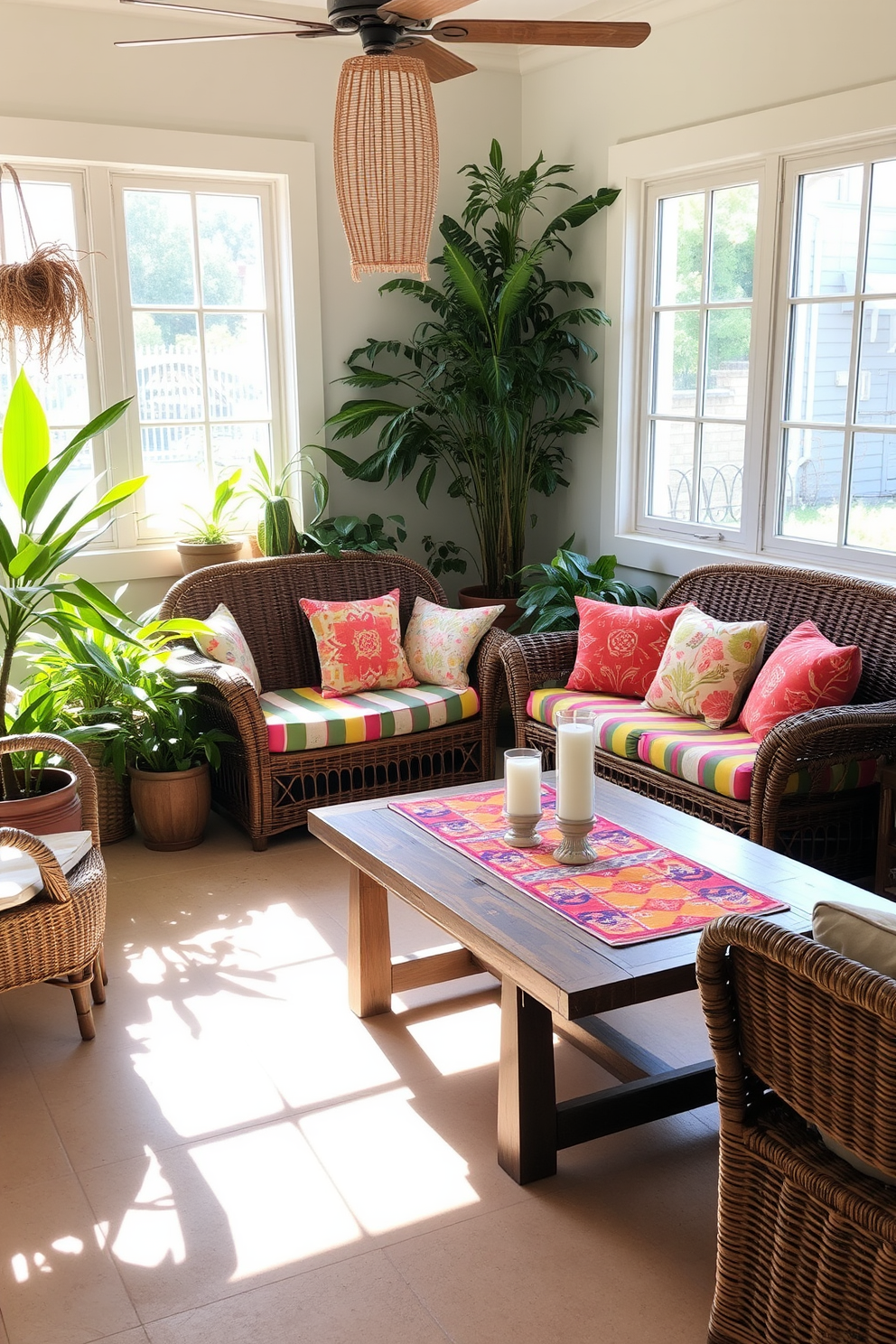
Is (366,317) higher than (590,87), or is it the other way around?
(590,87)

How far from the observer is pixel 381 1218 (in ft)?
7.25

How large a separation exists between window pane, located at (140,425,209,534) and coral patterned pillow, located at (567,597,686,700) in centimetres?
169

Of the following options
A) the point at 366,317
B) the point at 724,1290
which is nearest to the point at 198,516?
the point at 366,317

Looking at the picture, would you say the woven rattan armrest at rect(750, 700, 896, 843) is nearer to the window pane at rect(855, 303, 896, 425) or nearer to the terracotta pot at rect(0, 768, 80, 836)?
the window pane at rect(855, 303, 896, 425)

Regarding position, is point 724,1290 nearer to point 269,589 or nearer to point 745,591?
point 745,591

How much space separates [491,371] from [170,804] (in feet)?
6.53

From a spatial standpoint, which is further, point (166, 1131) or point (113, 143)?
point (113, 143)

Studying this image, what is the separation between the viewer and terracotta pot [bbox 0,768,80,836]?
123 inches

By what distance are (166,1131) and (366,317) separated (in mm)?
3498

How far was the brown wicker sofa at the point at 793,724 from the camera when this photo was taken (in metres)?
3.29

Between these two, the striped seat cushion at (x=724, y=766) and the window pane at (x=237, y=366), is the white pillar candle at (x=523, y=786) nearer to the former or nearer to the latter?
the striped seat cushion at (x=724, y=766)

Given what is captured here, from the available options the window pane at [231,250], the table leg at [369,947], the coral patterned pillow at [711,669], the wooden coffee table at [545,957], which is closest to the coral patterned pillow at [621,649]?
the coral patterned pillow at [711,669]

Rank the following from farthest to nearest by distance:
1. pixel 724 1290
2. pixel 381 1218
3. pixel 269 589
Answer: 1. pixel 269 589
2. pixel 381 1218
3. pixel 724 1290

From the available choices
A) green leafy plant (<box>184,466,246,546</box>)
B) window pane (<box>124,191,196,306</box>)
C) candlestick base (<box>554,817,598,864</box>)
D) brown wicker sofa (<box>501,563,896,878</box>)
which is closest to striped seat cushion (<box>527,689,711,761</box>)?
brown wicker sofa (<box>501,563,896,878</box>)
